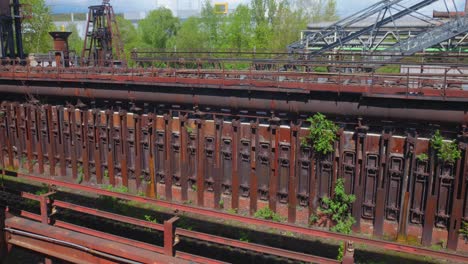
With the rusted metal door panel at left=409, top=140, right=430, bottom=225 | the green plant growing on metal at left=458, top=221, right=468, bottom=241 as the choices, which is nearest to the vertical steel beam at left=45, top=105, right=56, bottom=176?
the rusted metal door panel at left=409, top=140, right=430, bottom=225

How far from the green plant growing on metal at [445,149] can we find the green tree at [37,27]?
48.3m

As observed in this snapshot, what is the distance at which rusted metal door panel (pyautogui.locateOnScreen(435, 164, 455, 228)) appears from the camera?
11.1 m

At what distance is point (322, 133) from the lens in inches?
477

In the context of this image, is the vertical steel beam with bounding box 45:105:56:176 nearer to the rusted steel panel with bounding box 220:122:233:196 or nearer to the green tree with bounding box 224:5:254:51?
the rusted steel panel with bounding box 220:122:233:196

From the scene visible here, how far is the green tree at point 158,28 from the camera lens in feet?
195

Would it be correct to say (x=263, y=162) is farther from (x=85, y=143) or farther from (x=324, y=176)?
(x=85, y=143)

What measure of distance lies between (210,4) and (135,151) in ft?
160

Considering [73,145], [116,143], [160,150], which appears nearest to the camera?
[160,150]

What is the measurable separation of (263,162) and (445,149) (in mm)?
5017

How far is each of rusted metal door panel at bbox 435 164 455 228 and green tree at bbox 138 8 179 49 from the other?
173 feet

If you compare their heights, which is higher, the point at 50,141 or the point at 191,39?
the point at 191,39

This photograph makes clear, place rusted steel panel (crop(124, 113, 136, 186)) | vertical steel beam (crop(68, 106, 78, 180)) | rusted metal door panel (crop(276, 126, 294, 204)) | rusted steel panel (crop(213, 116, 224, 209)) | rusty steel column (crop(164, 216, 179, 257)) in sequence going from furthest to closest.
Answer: vertical steel beam (crop(68, 106, 78, 180)), rusted steel panel (crop(124, 113, 136, 186)), rusted steel panel (crop(213, 116, 224, 209)), rusted metal door panel (crop(276, 126, 294, 204)), rusty steel column (crop(164, 216, 179, 257))

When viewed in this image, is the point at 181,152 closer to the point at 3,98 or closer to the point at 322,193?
the point at 322,193

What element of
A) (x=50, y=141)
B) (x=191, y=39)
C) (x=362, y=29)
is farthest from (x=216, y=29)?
(x=50, y=141)
